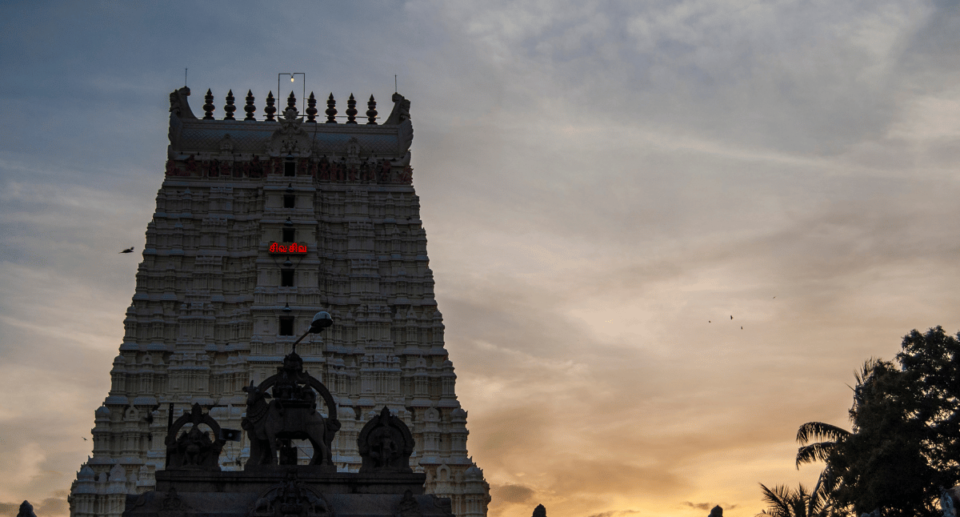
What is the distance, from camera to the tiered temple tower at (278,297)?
275ft

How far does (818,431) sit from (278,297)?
44.5 m

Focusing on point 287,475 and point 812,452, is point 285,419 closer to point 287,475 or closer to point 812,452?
point 287,475

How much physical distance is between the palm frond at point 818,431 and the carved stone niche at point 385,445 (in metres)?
27.1

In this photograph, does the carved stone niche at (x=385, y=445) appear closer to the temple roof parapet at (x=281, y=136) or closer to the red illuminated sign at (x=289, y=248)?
the red illuminated sign at (x=289, y=248)

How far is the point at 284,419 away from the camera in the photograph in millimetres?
38344

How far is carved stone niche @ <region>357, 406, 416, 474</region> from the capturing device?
38938mm

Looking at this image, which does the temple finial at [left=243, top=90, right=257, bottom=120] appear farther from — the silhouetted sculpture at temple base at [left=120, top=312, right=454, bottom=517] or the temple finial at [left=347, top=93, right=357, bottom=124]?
the silhouetted sculpture at temple base at [left=120, top=312, right=454, bottom=517]

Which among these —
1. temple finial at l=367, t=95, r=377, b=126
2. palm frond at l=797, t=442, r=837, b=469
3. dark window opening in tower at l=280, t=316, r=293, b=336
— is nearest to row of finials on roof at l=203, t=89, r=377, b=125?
temple finial at l=367, t=95, r=377, b=126

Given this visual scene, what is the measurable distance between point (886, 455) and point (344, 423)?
44.1 metres

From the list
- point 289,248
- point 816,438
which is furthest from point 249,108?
point 816,438

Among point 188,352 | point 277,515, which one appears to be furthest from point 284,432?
point 188,352

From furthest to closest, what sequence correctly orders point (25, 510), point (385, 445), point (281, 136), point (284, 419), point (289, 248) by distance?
point (281, 136)
point (289, 248)
point (385, 445)
point (284, 419)
point (25, 510)

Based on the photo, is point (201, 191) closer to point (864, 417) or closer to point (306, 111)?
point (306, 111)

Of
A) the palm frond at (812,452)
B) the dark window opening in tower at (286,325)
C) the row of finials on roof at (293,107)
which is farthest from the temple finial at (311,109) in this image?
the palm frond at (812,452)
